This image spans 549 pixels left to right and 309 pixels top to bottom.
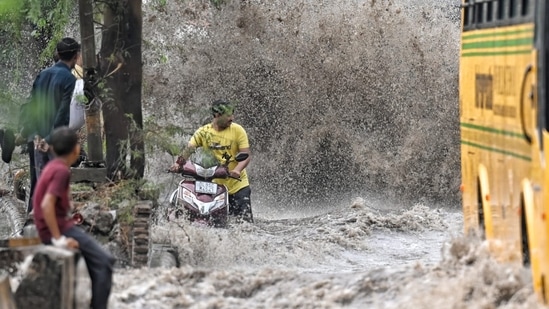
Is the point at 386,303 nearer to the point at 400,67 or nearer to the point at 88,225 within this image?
the point at 88,225

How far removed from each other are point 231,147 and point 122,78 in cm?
251

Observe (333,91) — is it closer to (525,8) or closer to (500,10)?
(500,10)

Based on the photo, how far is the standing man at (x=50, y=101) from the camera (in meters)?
12.7

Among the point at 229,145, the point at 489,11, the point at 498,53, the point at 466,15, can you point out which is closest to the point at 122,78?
the point at 229,145

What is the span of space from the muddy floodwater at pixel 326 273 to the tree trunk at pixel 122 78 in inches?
35.9

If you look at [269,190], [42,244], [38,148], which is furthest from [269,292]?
[269,190]

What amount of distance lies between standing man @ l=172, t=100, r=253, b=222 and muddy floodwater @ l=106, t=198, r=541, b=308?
0.30 metres

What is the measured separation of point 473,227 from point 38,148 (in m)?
4.11

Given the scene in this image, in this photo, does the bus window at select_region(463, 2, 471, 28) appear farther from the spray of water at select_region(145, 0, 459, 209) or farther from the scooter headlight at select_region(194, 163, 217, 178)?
the spray of water at select_region(145, 0, 459, 209)

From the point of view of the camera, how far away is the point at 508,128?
9.30 m

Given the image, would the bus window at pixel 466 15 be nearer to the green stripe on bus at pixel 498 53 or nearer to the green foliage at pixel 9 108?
the green stripe on bus at pixel 498 53

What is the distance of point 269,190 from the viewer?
21469 mm

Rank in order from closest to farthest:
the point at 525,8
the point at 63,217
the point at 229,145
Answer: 1. the point at 525,8
2. the point at 63,217
3. the point at 229,145

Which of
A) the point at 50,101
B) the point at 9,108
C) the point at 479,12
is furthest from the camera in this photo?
the point at 9,108
